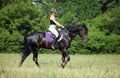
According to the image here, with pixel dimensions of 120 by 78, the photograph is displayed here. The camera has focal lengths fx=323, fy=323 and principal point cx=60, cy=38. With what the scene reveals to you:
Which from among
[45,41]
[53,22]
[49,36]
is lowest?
[45,41]

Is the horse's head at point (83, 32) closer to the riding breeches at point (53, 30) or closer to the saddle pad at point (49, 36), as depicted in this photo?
the riding breeches at point (53, 30)

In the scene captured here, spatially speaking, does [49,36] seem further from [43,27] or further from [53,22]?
[43,27]

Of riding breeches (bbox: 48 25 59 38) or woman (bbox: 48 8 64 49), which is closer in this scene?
woman (bbox: 48 8 64 49)

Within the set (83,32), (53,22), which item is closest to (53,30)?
(53,22)

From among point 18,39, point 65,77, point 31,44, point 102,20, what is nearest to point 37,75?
point 65,77

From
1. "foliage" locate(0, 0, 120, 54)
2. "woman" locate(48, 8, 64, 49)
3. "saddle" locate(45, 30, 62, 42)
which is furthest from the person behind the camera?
"foliage" locate(0, 0, 120, 54)

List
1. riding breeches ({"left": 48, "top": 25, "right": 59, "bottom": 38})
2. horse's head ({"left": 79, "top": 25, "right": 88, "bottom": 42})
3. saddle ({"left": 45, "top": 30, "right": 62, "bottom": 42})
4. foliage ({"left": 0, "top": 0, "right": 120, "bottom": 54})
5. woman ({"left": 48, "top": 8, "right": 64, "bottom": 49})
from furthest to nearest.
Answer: foliage ({"left": 0, "top": 0, "right": 120, "bottom": 54}), horse's head ({"left": 79, "top": 25, "right": 88, "bottom": 42}), saddle ({"left": 45, "top": 30, "right": 62, "bottom": 42}), riding breeches ({"left": 48, "top": 25, "right": 59, "bottom": 38}), woman ({"left": 48, "top": 8, "right": 64, "bottom": 49})

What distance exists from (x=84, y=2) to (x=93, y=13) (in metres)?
2.01

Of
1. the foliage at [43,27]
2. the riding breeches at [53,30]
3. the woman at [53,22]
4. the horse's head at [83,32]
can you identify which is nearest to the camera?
the woman at [53,22]

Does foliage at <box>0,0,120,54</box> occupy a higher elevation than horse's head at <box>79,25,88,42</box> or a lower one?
lower

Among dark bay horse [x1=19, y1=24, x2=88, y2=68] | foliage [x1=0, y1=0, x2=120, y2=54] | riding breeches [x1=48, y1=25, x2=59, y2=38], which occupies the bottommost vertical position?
foliage [x1=0, y1=0, x2=120, y2=54]

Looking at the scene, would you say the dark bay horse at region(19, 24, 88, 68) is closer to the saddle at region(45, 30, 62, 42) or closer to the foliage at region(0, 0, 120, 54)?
the saddle at region(45, 30, 62, 42)

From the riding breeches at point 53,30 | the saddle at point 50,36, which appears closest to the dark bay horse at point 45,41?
the saddle at point 50,36

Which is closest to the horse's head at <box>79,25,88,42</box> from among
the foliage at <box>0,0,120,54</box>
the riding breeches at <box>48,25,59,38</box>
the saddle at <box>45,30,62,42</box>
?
the saddle at <box>45,30,62,42</box>
